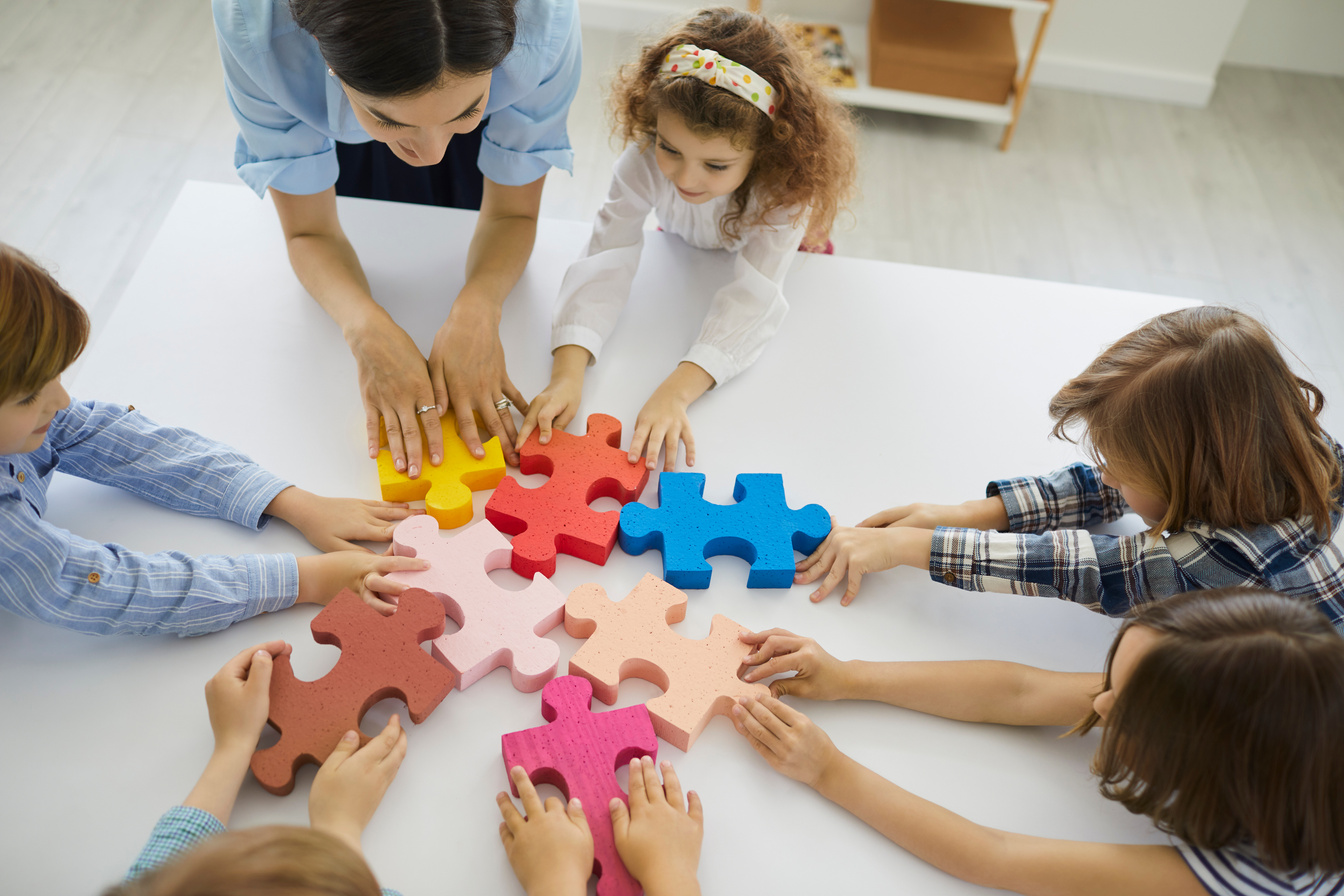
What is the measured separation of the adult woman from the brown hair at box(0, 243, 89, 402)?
1.32 feet

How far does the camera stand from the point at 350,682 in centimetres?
108

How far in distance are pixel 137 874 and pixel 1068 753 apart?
1025mm

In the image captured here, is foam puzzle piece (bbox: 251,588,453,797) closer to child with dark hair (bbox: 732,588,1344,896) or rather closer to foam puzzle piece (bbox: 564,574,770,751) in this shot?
foam puzzle piece (bbox: 564,574,770,751)

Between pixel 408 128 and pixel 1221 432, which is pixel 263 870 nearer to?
pixel 408 128

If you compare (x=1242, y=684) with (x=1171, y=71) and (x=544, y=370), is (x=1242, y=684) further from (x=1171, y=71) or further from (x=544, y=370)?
(x=1171, y=71)

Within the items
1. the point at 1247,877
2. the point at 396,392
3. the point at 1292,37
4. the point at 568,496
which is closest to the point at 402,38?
the point at 396,392

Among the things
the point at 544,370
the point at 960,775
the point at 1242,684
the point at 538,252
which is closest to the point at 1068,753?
the point at 960,775

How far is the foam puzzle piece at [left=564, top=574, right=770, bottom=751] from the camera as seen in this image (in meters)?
1.09

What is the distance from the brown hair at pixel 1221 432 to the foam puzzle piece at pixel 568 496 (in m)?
0.67

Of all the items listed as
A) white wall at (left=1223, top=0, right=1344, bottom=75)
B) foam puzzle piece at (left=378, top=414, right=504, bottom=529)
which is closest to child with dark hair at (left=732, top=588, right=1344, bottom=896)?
foam puzzle piece at (left=378, top=414, right=504, bottom=529)

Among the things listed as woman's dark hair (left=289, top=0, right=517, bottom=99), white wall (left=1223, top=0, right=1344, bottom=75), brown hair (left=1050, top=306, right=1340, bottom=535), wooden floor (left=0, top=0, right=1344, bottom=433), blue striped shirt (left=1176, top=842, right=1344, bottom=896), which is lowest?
wooden floor (left=0, top=0, right=1344, bottom=433)

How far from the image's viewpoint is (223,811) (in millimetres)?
969

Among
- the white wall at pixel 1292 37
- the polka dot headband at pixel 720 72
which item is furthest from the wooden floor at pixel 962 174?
the polka dot headband at pixel 720 72

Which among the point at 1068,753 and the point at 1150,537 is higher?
the point at 1150,537
